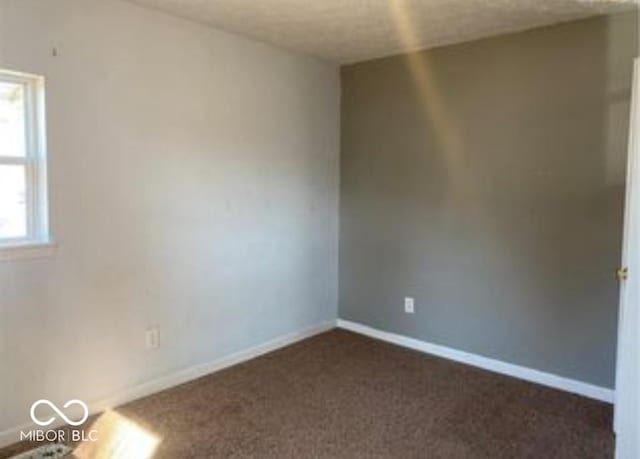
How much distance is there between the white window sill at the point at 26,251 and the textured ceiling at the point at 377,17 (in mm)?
1433

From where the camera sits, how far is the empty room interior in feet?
8.05

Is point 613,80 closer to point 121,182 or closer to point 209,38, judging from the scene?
point 209,38

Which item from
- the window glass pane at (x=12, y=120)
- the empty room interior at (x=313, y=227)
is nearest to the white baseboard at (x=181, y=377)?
the empty room interior at (x=313, y=227)

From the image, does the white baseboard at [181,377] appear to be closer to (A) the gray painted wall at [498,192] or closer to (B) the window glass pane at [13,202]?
A: (A) the gray painted wall at [498,192]

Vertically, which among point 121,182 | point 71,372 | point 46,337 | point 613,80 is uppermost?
point 613,80

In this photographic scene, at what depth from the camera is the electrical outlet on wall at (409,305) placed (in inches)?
151

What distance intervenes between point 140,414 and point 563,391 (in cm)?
258

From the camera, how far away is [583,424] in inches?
105

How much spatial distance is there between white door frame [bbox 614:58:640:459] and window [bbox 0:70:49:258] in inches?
109

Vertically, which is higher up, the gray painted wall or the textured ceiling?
the textured ceiling

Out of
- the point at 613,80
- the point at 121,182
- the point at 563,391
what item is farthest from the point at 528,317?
the point at 121,182

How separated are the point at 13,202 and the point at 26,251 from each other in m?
0.27
